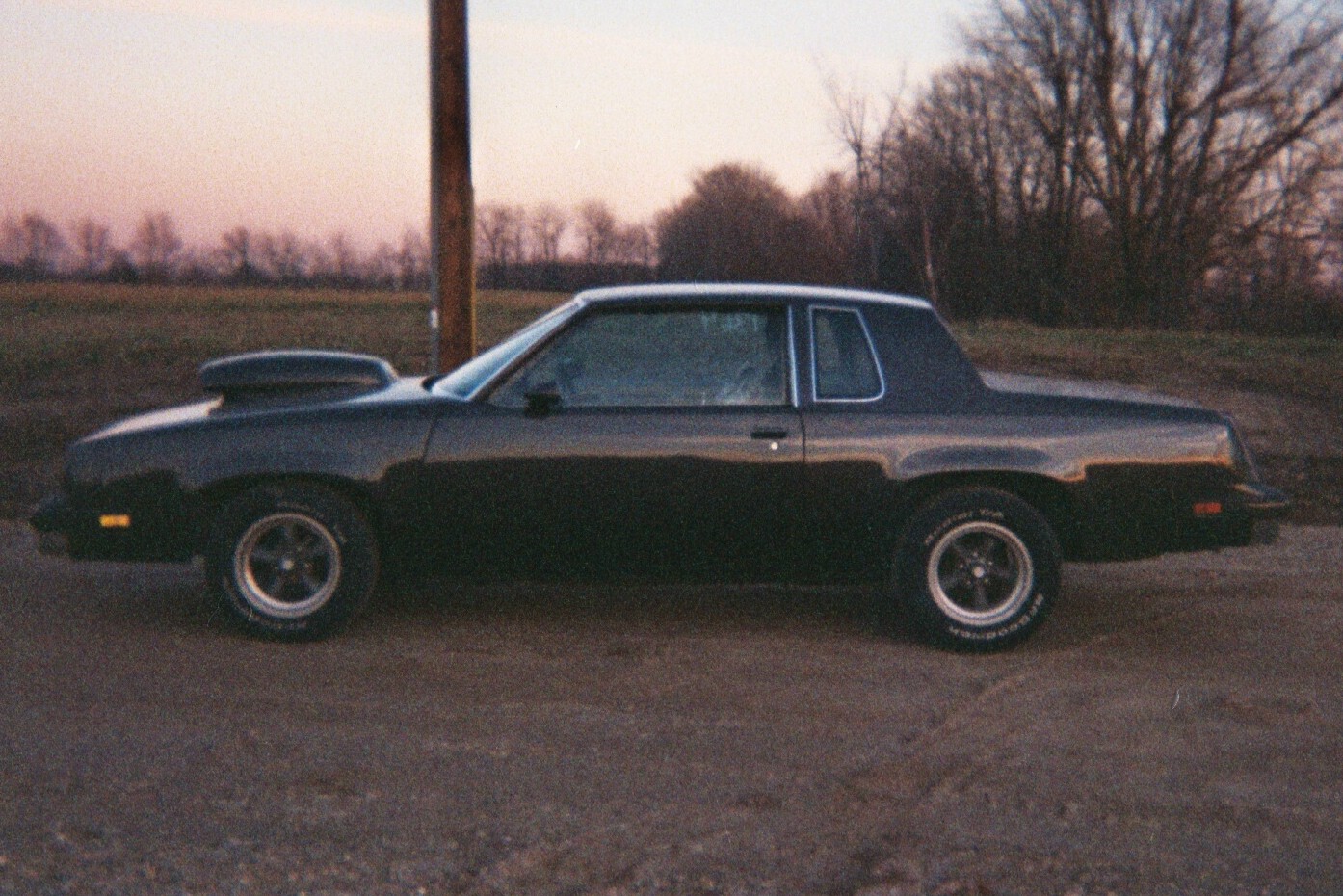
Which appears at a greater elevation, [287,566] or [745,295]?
[745,295]

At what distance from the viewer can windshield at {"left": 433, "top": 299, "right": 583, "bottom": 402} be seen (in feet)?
19.1

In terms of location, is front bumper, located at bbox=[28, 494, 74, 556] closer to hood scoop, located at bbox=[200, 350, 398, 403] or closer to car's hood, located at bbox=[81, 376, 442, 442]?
car's hood, located at bbox=[81, 376, 442, 442]

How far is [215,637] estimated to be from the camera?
19.1ft

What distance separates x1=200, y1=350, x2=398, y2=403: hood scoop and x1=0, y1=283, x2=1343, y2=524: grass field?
13.0ft

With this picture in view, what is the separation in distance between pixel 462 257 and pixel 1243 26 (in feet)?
112

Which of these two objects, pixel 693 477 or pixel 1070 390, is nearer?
pixel 693 477

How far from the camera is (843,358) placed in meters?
5.82

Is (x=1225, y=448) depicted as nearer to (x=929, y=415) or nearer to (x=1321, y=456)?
(x=929, y=415)

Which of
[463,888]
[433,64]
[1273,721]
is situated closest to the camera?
[463,888]

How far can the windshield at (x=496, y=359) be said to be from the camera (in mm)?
5824

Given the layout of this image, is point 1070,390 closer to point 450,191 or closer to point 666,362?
point 666,362

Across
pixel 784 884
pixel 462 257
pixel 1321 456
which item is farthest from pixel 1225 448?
pixel 1321 456

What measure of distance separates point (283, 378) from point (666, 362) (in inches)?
64.8

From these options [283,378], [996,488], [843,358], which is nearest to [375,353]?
[283,378]
